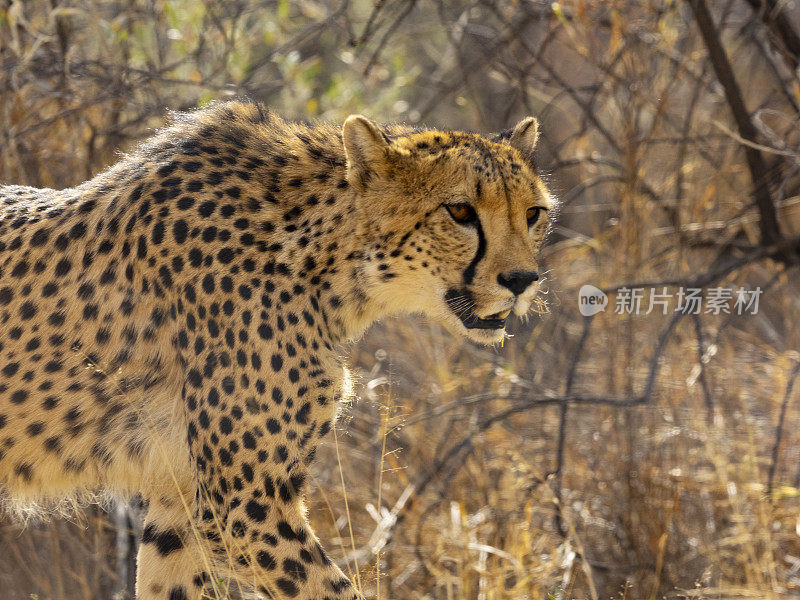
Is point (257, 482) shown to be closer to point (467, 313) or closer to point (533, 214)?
point (467, 313)

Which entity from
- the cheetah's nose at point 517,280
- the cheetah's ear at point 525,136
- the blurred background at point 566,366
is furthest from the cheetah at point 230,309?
the blurred background at point 566,366

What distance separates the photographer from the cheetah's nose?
2.54 metres

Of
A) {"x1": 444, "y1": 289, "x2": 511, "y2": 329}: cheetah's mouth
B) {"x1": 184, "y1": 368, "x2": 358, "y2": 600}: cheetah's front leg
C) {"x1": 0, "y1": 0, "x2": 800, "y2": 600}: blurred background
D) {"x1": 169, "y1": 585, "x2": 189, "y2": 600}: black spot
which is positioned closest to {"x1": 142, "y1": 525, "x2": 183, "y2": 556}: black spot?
{"x1": 169, "y1": 585, "x2": 189, "y2": 600}: black spot

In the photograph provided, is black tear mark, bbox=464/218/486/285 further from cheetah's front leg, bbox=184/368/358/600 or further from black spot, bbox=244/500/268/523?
black spot, bbox=244/500/268/523

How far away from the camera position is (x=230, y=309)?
8.54 feet

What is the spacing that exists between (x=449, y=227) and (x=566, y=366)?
299cm

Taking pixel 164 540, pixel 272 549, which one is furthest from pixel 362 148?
pixel 164 540

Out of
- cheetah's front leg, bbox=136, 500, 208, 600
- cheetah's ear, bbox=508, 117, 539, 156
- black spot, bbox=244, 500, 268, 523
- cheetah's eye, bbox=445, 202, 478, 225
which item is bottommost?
cheetah's front leg, bbox=136, 500, 208, 600

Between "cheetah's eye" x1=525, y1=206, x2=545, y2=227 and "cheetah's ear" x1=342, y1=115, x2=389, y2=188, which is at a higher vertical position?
"cheetah's ear" x1=342, y1=115, x2=389, y2=188

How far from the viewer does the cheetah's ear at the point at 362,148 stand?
8.86 feet

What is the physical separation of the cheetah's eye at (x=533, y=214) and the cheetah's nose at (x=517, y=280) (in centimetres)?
27

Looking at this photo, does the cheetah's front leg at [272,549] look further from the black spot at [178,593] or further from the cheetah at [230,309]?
the black spot at [178,593]

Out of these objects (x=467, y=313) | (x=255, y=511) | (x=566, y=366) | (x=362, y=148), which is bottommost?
(x=255, y=511)

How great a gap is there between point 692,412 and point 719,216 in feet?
5.05
